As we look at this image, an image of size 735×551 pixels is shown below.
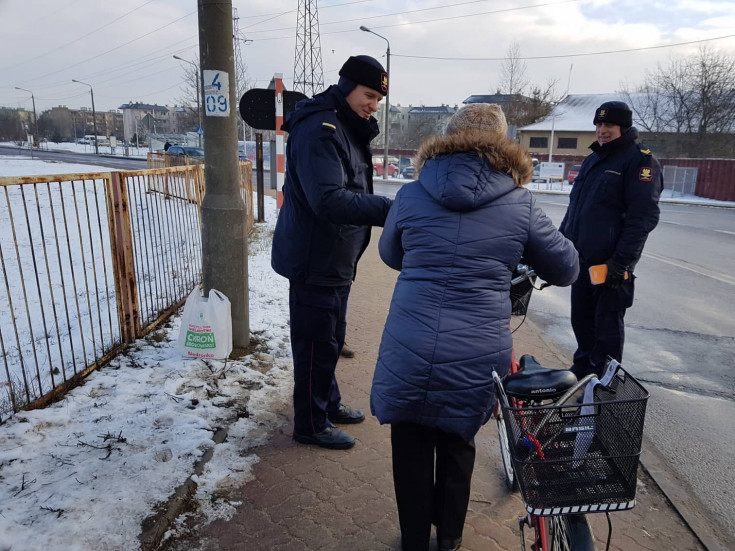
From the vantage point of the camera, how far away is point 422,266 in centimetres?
191

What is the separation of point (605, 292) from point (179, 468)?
9.42 feet

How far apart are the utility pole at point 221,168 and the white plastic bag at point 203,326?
8.3 inches

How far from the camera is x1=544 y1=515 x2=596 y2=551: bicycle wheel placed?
168 centimetres

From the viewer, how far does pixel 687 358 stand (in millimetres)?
4996

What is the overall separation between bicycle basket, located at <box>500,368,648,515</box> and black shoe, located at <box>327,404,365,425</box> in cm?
194

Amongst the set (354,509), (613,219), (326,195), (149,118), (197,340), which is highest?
(149,118)

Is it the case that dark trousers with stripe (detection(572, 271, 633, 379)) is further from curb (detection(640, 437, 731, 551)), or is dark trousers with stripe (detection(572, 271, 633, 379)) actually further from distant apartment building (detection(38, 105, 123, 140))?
distant apartment building (detection(38, 105, 123, 140))

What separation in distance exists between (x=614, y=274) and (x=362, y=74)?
6.88 feet

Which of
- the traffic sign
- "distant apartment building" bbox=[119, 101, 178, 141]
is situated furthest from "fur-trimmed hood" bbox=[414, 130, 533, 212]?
"distant apartment building" bbox=[119, 101, 178, 141]

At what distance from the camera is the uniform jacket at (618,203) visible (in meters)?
3.39

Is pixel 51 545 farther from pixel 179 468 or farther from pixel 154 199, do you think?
pixel 154 199

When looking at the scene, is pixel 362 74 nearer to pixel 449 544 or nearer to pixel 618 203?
pixel 618 203

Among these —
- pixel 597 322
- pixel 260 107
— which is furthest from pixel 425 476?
pixel 260 107

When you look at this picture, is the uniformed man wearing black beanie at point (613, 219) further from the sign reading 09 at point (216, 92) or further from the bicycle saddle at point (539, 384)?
the sign reading 09 at point (216, 92)
